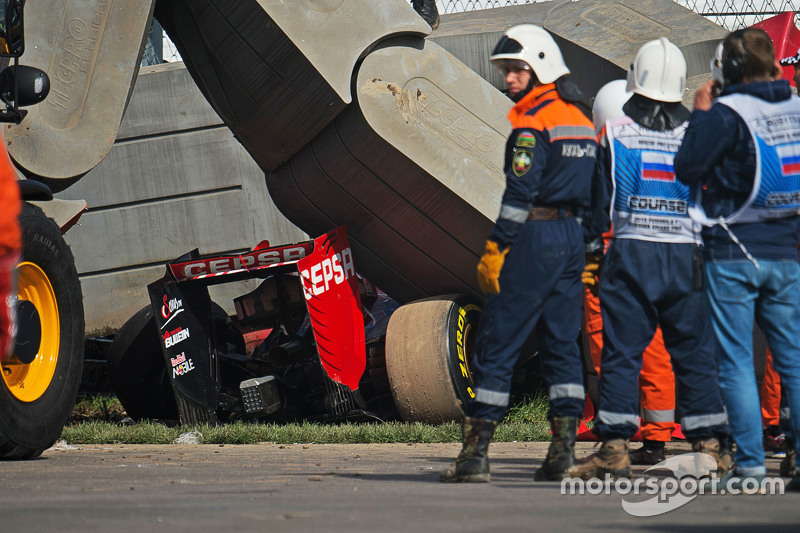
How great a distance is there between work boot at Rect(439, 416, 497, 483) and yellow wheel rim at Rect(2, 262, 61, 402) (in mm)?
2297

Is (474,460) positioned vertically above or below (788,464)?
above

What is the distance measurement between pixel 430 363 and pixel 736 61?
3667mm

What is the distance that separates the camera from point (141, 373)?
807cm

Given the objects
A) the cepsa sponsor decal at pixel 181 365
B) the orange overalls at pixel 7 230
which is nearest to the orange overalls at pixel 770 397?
the cepsa sponsor decal at pixel 181 365

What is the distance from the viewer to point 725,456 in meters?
4.41

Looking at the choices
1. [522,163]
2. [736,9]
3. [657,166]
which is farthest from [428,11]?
[522,163]

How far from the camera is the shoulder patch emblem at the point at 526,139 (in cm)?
430

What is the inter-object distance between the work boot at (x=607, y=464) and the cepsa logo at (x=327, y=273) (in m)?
3.34

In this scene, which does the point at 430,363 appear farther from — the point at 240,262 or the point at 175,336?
the point at 175,336

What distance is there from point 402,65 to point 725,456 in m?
3.57

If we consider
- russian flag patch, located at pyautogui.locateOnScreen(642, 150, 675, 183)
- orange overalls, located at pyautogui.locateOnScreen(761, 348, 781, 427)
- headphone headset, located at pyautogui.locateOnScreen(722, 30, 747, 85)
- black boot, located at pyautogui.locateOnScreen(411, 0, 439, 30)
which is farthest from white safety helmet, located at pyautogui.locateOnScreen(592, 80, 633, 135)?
black boot, located at pyautogui.locateOnScreen(411, 0, 439, 30)

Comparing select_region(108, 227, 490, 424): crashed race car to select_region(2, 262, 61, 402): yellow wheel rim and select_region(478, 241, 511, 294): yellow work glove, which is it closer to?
select_region(2, 262, 61, 402): yellow wheel rim

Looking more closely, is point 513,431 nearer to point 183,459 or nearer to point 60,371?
point 183,459

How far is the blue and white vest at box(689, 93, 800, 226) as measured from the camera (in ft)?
12.7
